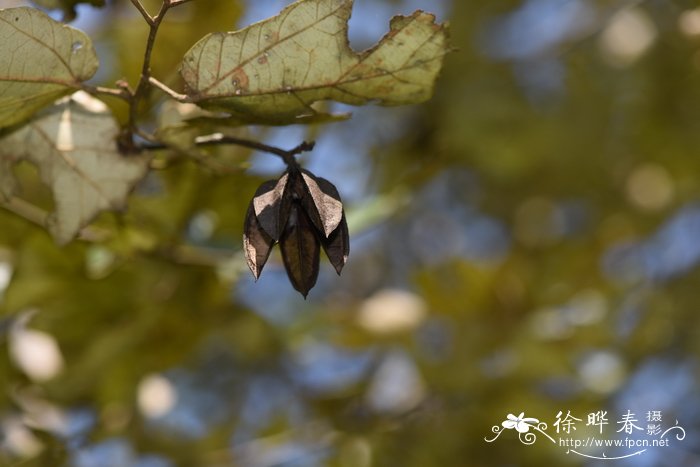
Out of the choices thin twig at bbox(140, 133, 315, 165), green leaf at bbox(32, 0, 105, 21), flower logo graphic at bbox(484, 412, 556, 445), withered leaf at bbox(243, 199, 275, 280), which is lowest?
withered leaf at bbox(243, 199, 275, 280)

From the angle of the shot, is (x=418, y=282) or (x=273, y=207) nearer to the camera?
(x=273, y=207)

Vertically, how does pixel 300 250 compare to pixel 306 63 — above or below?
below

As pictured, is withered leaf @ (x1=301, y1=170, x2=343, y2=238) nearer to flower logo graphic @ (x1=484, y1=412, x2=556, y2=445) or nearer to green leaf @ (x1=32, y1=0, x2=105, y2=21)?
green leaf @ (x1=32, y1=0, x2=105, y2=21)

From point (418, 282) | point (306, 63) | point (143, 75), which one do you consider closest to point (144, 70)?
point (143, 75)

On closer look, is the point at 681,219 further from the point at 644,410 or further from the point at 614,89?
the point at 644,410

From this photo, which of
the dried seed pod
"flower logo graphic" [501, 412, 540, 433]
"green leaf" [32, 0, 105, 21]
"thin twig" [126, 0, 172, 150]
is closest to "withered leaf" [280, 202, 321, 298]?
the dried seed pod

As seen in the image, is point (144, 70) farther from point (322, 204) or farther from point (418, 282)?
point (418, 282)

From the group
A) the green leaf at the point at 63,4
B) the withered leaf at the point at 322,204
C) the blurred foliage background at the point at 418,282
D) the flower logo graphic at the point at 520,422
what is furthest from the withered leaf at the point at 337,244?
the flower logo graphic at the point at 520,422
